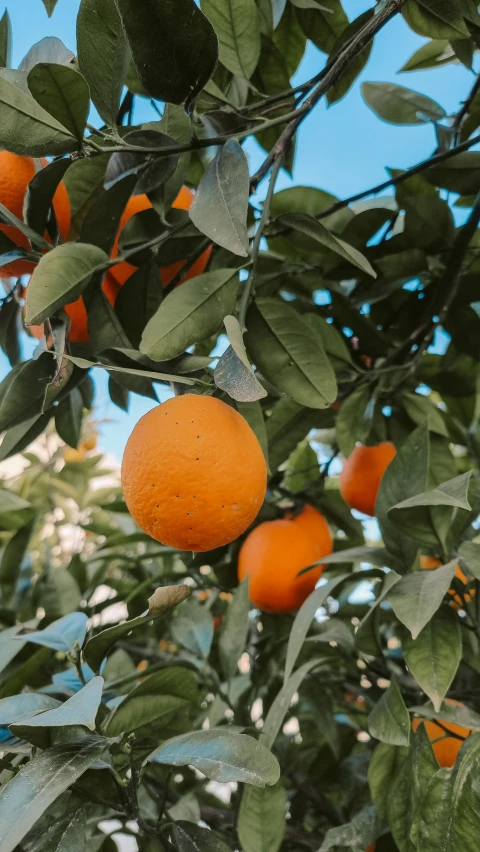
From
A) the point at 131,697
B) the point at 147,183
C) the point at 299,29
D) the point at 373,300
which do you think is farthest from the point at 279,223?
the point at 131,697

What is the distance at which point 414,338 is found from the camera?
0.97 metres

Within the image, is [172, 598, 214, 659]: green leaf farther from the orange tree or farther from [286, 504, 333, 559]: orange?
[286, 504, 333, 559]: orange

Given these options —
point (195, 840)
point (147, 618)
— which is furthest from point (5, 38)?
point (195, 840)

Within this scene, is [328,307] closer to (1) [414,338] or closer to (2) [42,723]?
(1) [414,338]

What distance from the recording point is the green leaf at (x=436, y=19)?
690mm

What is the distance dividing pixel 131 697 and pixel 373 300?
594 mm

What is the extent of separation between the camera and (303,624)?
70 centimetres

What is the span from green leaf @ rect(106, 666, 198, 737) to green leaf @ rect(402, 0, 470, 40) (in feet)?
2.34

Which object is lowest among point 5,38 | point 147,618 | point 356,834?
point 356,834

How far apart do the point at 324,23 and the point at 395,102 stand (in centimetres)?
18

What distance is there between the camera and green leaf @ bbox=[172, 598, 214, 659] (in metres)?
0.95

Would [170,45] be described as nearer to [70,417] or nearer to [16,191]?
[16,191]

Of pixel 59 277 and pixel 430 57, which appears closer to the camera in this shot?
pixel 59 277

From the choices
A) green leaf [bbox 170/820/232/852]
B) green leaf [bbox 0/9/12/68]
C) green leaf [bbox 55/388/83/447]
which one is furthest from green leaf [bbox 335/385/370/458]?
green leaf [bbox 0/9/12/68]
